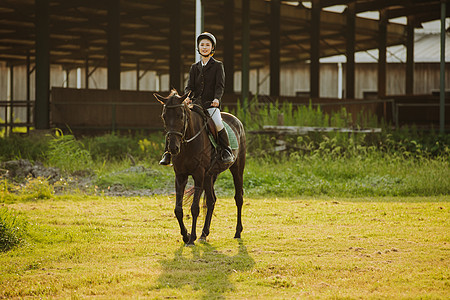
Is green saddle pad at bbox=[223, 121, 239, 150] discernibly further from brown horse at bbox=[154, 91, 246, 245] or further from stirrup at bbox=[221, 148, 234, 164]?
brown horse at bbox=[154, 91, 246, 245]

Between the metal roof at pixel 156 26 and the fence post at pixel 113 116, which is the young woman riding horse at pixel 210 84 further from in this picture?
the metal roof at pixel 156 26

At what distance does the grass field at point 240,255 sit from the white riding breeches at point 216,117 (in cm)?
147

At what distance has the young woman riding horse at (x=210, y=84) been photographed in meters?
7.83

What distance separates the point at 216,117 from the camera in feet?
25.6

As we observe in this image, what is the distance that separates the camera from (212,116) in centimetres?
784

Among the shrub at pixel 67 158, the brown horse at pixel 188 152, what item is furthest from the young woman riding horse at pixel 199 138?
the shrub at pixel 67 158

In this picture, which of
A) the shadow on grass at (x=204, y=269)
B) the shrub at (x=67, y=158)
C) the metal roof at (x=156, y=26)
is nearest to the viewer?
the shadow on grass at (x=204, y=269)

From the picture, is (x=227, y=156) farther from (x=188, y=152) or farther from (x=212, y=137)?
(x=188, y=152)

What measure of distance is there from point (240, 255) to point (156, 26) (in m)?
25.2

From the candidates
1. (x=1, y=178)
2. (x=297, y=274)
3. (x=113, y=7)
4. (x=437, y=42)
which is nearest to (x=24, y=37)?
Result: (x=113, y=7)

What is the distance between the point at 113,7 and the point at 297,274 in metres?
19.9

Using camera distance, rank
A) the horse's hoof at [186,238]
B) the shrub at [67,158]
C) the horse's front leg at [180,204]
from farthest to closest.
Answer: the shrub at [67,158] → the horse's hoof at [186,238] → the horse's front leg at [180,204]

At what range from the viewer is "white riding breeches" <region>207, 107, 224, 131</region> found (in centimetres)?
780

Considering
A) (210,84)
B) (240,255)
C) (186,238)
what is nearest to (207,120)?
(210,84)
